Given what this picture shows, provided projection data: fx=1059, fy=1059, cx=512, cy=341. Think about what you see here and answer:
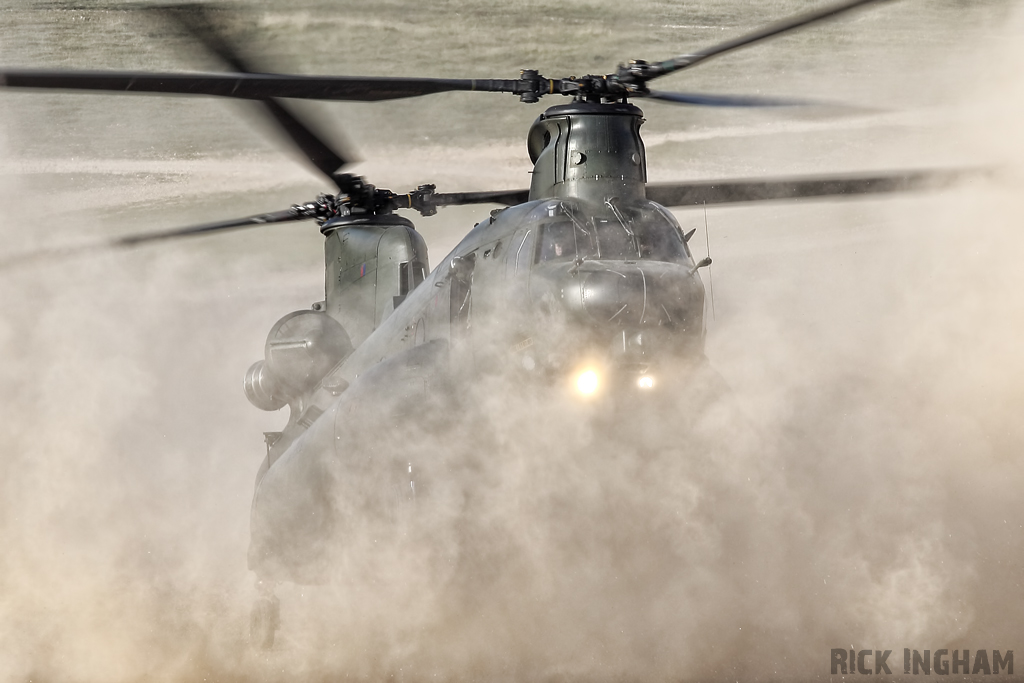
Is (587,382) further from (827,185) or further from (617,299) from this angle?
(827,185)

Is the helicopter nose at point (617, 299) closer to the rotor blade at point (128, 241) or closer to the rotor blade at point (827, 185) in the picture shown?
the rotor blade at point (827, 185)

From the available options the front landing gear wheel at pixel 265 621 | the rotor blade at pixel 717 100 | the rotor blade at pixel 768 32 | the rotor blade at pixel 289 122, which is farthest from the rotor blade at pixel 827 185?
the front landing gear wheel at pixel 265 621

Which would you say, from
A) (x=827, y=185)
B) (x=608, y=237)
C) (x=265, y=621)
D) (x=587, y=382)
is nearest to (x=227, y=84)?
(x=608, y=237)

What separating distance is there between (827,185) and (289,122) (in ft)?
13.0

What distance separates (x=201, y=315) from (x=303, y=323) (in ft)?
30.8

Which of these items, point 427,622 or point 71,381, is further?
point 71,381

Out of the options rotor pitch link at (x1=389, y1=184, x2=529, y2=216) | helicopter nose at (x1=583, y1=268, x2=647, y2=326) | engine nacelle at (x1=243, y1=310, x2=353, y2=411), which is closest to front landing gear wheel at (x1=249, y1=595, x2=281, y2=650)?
engine nacelle at (x1=243, y1=310, x2=353, y2=411)

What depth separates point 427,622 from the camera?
7008mm

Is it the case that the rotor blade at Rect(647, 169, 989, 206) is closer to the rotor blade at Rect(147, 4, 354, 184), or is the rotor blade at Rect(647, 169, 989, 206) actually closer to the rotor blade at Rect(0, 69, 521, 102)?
the rotor blade at Rect(0, 69, 521, 102)

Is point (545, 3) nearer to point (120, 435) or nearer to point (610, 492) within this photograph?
point (120, 435)

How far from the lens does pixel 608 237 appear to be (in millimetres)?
6184

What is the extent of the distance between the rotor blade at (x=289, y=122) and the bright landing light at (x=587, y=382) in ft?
8.61

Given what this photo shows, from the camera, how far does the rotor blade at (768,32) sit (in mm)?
5234

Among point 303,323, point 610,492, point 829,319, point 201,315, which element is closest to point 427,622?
point 610,492
